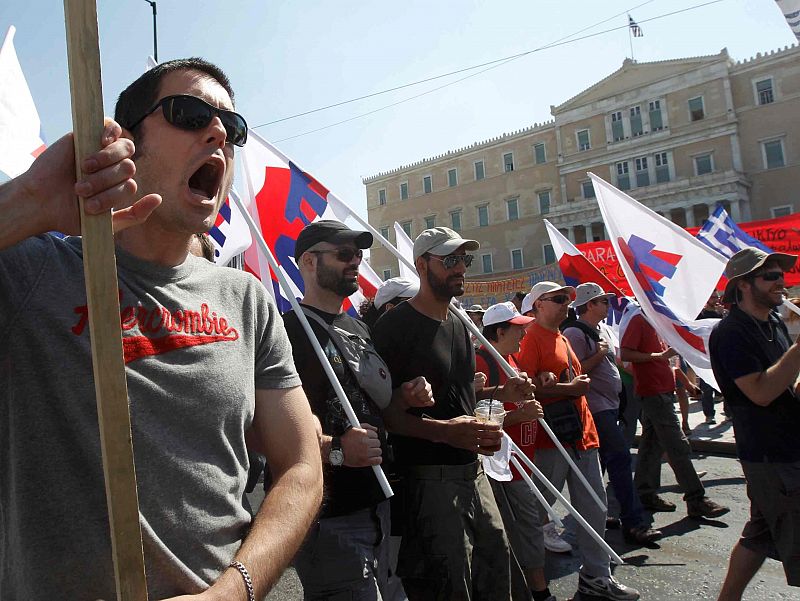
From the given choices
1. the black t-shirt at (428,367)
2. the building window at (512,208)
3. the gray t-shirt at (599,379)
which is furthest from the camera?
the building window at (512,208)

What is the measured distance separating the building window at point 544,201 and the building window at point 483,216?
5.01 m

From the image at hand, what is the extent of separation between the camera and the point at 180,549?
1134 mm

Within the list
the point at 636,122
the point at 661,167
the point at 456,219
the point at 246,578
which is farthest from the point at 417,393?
the point at 456,219

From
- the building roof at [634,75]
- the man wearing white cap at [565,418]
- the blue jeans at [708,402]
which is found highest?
the building roof at [634,75]

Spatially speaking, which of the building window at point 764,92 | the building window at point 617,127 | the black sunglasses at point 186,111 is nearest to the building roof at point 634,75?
the building window at point 617,127

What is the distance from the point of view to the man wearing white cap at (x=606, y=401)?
4836 mm

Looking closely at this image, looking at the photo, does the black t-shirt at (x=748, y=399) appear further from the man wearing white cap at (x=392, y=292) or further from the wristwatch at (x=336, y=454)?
the man wearing white cap at (x=392, y=292)

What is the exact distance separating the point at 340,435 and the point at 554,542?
311 centimetres

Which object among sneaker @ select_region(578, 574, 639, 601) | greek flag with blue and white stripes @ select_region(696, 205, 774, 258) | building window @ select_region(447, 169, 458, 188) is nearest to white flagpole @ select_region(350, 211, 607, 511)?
sneaker @ select_region(578, 574, 639, 601)

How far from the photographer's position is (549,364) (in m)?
4.46

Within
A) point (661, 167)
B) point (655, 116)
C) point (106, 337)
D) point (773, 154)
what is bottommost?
point (106, 337)

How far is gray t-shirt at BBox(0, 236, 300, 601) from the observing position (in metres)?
1.06

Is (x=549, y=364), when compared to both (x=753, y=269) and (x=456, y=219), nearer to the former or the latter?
(x=753, y=269)

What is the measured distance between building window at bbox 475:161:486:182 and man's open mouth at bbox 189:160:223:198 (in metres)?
54.1
